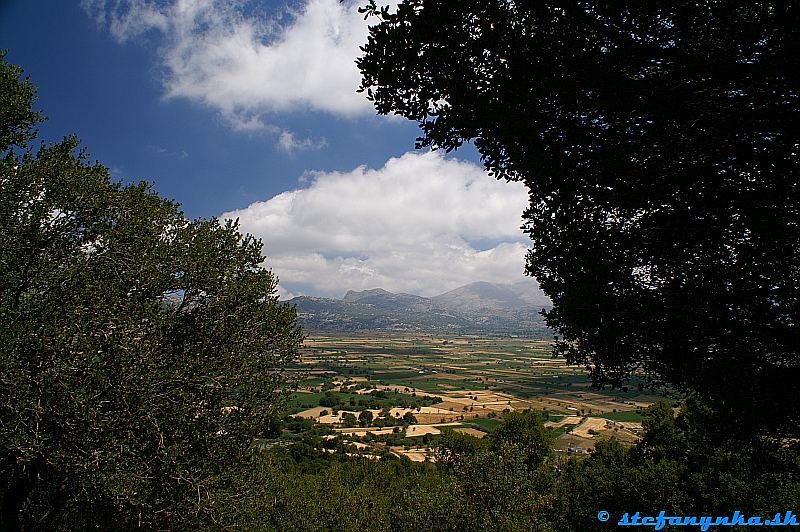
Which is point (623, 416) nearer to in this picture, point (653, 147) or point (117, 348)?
point (653, 147)

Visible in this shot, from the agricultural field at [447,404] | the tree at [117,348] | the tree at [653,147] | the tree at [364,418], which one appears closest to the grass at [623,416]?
the agricultural field at [447,404]

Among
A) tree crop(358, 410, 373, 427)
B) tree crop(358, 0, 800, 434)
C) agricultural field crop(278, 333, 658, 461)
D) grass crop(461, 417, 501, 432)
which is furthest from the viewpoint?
tree crop(358, 410, 373, 427)

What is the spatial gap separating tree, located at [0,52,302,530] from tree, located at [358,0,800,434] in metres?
8.07

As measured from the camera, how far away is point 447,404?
340 ft

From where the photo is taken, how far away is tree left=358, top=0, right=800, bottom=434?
545cm

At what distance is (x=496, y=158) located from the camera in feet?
24.0

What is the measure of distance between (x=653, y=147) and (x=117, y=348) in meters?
11.4

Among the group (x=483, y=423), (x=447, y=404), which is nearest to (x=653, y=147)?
(x=483, y=423)

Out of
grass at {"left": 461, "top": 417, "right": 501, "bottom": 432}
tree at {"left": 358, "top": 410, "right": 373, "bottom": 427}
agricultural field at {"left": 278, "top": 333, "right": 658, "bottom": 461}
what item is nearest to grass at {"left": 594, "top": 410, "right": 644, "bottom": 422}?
agricultural field at {"left": 278, "top": 333, "right": 658, "bottom": 461}

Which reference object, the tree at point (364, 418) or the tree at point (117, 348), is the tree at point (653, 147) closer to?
the tree at point (117, 348)

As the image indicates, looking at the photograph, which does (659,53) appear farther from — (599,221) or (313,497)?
(313,497)

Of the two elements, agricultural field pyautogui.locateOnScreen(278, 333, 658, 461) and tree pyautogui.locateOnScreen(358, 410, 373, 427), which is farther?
tree pyautogui.locateOnScreen(358, 410, 373, 427)

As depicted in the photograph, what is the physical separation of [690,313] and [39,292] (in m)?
13.7

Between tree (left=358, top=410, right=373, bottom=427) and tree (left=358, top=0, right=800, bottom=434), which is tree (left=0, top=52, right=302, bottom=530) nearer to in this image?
tree (left=358, top=0, right=800, bottom=434)
